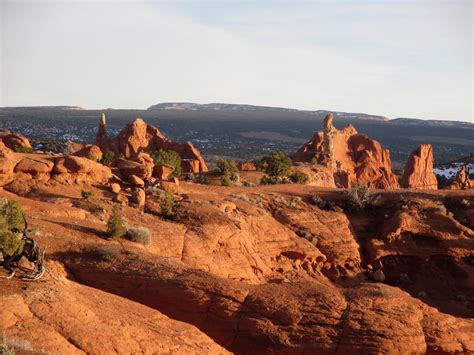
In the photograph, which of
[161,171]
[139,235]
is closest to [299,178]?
[161,171]

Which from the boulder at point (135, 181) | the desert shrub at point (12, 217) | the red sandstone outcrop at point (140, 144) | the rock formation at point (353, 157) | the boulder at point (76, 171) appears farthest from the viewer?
the red sandstone outcrop at point (140, 144)

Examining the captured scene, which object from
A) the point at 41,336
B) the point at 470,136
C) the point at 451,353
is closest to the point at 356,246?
the point at 451,353

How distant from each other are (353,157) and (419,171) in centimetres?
647

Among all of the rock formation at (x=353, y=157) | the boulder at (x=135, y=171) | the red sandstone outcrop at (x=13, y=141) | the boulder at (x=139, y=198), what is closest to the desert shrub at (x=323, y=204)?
the boulder at (x=135, y=171)

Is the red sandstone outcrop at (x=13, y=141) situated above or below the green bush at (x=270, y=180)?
above

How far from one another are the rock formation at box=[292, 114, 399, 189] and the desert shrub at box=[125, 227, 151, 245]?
3474 cm

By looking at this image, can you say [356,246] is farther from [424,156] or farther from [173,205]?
[424,156]

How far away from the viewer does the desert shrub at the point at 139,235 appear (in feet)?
60.0

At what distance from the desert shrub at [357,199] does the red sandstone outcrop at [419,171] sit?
1187 inches

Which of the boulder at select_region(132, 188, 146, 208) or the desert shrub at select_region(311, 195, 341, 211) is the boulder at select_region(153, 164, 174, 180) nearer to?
the boulder at select_region(132, 188, 146, 208)

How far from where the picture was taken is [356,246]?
2566 cm

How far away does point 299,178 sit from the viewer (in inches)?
1592

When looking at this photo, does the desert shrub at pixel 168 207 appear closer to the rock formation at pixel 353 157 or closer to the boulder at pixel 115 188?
the boulder at pixel 115 188

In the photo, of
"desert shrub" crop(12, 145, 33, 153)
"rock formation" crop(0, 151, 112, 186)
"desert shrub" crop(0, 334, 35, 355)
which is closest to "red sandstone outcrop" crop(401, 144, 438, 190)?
"desert shrub" crop(12, 145, 33, 153)
